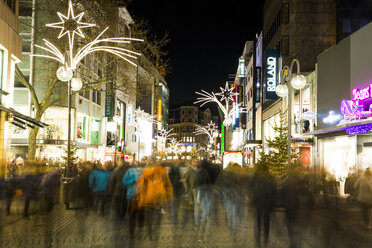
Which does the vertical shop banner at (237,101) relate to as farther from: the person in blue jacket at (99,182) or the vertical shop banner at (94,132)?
the person in blue jacket at (99,182)

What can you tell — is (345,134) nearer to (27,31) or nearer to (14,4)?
(14,4)

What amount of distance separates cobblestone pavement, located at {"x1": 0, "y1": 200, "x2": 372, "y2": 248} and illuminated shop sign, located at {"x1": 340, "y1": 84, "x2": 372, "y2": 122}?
725 cm

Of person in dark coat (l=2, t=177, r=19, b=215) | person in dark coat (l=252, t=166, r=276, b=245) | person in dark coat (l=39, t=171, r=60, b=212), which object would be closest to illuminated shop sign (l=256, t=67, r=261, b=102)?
person in dark coat (l=39, t=171, r=60, b=212)

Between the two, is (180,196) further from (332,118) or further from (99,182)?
(332,118)

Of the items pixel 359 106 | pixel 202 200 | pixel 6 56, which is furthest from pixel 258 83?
pixel 202 200

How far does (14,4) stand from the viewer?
989 inches

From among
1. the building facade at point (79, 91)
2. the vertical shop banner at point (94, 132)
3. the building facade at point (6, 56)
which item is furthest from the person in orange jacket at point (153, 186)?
the vertical shop banner at point (94, 132)

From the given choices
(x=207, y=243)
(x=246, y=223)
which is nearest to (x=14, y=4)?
(x=246, y=223)

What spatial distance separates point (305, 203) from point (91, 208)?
8297 millimetres

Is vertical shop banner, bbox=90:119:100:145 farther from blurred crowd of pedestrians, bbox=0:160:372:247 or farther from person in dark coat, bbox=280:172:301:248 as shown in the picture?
→ person in dark coat, bbox=280:172:301:248

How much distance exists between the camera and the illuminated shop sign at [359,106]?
21.0 meters

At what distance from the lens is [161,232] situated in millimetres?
11250

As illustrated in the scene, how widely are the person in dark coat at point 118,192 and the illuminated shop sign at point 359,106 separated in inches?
489

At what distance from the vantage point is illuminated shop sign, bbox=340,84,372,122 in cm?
2105
